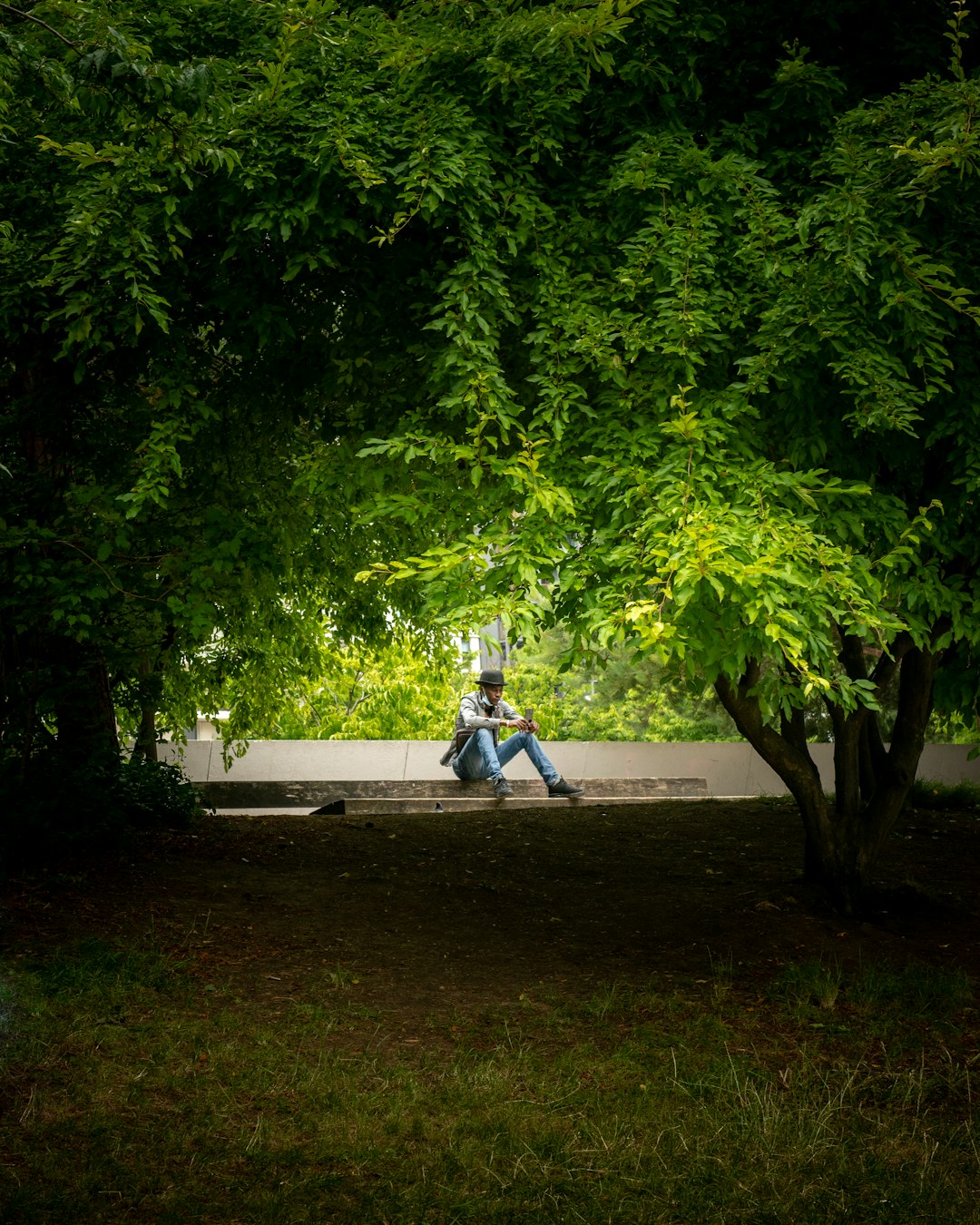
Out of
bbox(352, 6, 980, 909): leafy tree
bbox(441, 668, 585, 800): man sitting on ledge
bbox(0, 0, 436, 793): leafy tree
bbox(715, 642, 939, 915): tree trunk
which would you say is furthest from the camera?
bbox(441, 668, 585, 800): man sitting on ledge

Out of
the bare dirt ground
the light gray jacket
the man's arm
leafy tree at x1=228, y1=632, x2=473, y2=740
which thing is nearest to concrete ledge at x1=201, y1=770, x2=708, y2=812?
the light gray jacket

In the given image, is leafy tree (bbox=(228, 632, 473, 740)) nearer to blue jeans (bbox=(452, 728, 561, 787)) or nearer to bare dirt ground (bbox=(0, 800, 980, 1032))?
blue jeans (bbox=(452, 728, 561, 787))

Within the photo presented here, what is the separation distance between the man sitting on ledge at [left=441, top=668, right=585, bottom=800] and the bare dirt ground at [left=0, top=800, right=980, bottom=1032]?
1222 millimetres

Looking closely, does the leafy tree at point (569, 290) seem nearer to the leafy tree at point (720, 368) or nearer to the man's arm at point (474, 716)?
the leafy tree at point (720, 368)

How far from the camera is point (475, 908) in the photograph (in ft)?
25.3

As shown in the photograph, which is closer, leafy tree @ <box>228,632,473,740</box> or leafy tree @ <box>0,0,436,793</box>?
leafy tree @ <box>0,0,436,793</box>

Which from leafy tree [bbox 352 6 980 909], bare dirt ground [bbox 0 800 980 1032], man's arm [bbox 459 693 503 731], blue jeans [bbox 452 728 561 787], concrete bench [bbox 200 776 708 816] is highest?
leafy tree [bbox 352 6 980 909]

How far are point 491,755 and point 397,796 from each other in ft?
→ 3.45

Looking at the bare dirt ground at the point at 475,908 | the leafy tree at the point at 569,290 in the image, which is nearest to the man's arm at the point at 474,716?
the bare dirt ground at the point at 475,908

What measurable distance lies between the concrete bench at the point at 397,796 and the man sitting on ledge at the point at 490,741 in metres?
0.12

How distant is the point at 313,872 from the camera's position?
848 centimetres

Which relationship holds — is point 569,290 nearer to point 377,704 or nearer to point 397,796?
point 397,796

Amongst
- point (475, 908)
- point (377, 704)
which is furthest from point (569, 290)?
point (377, 704)

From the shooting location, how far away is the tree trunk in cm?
738
